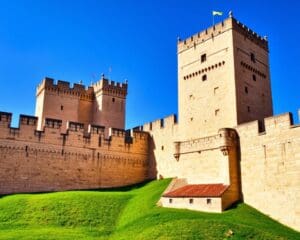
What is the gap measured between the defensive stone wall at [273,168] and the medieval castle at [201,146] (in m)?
0.06

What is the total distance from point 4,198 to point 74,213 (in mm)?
5904

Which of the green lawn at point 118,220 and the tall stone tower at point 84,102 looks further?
the tall stone tower at point 84,102

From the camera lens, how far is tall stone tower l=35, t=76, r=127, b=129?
41.8 meters

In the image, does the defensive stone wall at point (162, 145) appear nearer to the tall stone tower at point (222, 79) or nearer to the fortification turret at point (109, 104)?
the tall stone tower at point (222, 79)

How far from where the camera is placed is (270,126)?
74.2 ft

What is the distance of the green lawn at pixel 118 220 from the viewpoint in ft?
60.3

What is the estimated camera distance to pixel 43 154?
30.0 metres

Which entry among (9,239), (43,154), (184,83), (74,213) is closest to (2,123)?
(43,154)

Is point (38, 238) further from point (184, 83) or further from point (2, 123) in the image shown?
point (184, 83)

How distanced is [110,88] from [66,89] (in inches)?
203

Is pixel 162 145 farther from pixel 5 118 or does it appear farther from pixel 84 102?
pixel 84 102

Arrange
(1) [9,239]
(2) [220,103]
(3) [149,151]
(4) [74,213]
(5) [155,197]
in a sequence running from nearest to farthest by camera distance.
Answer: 1. (1) [9,239]
2. (4) [74,213]
3. (5) [155,197]
4. (2) [220,103]
5. (3) [149,151]

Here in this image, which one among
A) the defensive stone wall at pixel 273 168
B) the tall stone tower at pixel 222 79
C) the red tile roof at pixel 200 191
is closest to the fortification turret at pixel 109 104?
the tall stone tower at pixel 222 79

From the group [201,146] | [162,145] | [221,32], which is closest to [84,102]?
[162,145]
